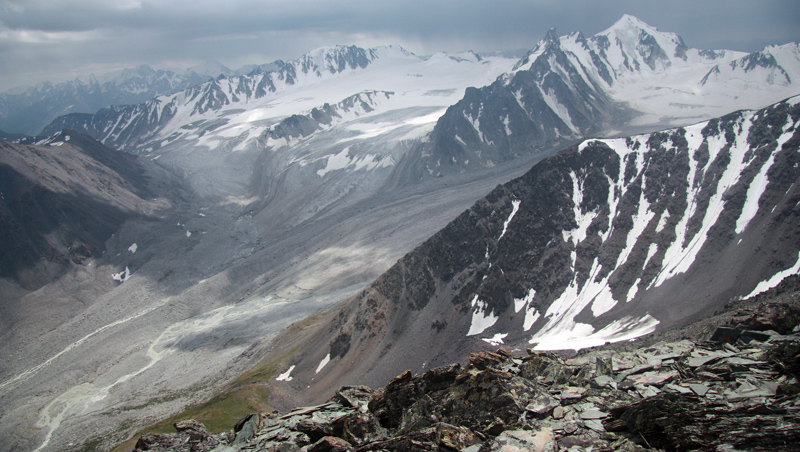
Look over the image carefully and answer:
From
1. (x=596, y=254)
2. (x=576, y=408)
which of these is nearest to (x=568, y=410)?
(x=576, y=408)

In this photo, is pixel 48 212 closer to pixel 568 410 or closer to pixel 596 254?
pixel 596 254

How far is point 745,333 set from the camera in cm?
2566

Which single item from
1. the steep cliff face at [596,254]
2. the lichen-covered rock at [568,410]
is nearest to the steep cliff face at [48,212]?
the steep cliff face at [596,254]

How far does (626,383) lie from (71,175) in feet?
742

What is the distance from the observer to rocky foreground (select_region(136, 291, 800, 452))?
604 inches

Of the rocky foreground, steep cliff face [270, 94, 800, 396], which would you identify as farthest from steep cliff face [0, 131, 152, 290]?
the rocky foreground

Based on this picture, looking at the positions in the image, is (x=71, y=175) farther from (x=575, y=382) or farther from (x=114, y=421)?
(x=575, y=382)

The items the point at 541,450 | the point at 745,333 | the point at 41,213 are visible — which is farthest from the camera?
the point at 41,213

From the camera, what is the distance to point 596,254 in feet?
239

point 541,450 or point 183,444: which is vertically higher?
point 541,450

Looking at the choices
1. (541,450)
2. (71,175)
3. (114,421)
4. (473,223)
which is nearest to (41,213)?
(71,175)

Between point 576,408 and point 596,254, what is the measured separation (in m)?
58.6

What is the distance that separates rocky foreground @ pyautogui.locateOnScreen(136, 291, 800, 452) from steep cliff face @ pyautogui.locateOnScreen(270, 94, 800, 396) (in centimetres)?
3377

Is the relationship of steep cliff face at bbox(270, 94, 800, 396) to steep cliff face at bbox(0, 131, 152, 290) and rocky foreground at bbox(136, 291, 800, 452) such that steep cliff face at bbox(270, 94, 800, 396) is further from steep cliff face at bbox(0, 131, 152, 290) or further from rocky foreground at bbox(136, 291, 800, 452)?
steep cliff face at bbox(0, 131, 152, 290)
